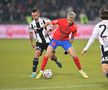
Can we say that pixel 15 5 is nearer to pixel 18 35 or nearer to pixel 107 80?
pixel 18 35

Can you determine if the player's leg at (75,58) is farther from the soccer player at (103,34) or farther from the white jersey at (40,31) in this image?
the soccer player at (103,34)

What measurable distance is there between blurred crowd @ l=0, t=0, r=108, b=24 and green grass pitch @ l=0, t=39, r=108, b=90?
8.39 m

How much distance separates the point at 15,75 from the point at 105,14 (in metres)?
3.86

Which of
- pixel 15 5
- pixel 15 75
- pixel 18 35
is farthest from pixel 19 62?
pixel 15 5

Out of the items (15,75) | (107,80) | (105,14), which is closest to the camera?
(105,14)

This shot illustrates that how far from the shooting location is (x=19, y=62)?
16.3m

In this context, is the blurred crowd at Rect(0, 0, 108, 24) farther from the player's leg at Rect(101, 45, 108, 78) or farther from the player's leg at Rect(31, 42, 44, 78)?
the player's leg at Rect(101, 45, 108, 78)

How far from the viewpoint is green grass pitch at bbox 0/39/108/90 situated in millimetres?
10984

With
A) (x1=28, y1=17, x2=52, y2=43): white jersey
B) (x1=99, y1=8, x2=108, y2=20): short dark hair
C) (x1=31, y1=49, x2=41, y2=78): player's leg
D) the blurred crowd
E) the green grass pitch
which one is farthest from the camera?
the blurred crowd

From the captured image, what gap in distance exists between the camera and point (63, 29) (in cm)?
1223

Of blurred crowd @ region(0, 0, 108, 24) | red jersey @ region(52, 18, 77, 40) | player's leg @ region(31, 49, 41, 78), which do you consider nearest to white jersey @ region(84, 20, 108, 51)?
red jersey @ region(52, 18, 77, 40)

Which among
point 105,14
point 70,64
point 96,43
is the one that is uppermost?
point 105,14

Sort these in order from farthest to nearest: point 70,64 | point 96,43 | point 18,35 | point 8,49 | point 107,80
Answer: point 18,35
point 96,43
point 8,49
point 70,64
point 107,80

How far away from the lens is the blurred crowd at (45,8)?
28.2 meters
